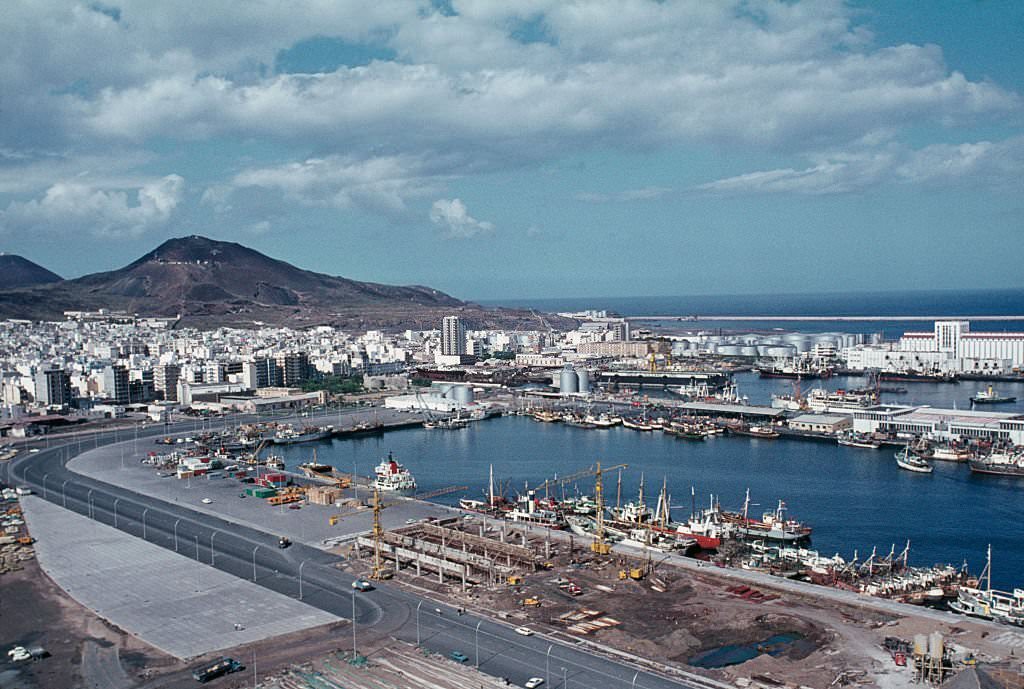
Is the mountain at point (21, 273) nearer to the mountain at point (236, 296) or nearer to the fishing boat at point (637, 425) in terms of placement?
the mountain at point (236, 296)

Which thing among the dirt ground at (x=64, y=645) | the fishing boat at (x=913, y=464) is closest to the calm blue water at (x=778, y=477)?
the fishing boat at (x=913, y=464)

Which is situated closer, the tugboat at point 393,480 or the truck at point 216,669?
the truck at point 216,669

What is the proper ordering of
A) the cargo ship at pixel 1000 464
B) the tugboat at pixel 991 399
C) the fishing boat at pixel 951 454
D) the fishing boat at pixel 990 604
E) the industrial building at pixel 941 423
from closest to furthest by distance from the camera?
the fishing boat at pixel 990 604 → the cargo ship at pixel 1000 464 → the fishing boat at pixel 951 454 → the industrial building at pixel 941 423 → the tugboat at pixel 991 399

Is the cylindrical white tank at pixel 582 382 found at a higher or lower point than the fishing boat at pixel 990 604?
higher

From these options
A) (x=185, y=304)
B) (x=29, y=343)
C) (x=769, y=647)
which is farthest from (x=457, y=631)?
(x=185, y=304)

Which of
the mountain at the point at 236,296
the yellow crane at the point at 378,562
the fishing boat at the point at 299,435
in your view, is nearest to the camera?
the yellow crane at the point at 378,562

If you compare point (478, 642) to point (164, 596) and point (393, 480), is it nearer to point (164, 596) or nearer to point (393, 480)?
point (164, 596)

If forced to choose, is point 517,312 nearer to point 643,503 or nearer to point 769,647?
point 643,503

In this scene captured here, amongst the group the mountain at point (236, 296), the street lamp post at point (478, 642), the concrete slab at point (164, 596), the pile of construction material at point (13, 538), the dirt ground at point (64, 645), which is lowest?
the street lamp post at point (478, 642)

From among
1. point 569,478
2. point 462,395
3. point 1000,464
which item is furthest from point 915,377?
point 569,478
